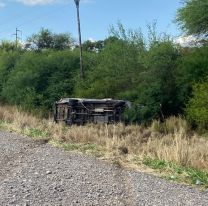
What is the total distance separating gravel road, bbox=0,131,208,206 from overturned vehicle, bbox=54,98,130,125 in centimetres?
1581

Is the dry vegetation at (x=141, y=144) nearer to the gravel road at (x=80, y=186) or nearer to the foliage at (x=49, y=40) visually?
the gravel road at (x=80, y=186)

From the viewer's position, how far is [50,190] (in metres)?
10.8

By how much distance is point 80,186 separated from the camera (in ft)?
36.9

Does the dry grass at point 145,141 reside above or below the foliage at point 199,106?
below

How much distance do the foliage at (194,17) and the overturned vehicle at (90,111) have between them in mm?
5885

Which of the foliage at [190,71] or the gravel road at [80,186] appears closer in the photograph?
the gravel road at [80,186]

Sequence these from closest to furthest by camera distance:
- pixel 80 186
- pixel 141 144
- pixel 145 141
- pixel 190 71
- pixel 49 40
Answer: pixel 80 186
pixel 141 144
pixel 145 141
pixel 190 71
pixel 49 40

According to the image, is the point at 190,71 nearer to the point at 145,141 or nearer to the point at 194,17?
the point at 194,17

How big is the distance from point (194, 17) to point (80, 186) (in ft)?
68.1

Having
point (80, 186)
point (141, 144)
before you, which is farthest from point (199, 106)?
point (80, 186)

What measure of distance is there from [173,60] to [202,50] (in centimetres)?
258

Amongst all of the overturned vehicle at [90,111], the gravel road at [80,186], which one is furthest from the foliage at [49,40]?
the gravel road at [80,186]

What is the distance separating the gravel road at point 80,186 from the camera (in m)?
10.0

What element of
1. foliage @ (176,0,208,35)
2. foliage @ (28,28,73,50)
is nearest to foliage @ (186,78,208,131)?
foliage @ (176,0,208,35)
